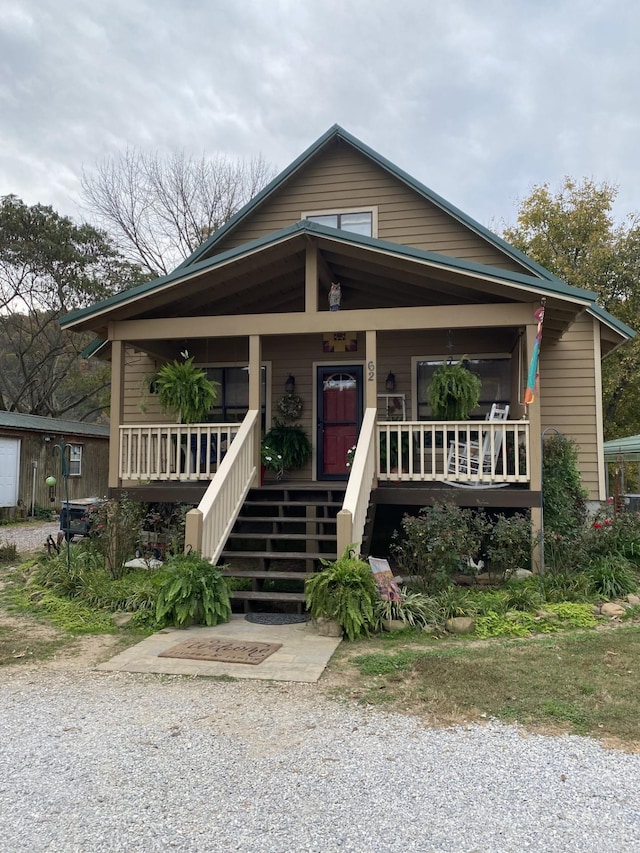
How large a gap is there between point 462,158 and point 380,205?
16882mm

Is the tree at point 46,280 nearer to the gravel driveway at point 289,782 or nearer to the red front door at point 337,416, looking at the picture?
the red front door at point 337,416

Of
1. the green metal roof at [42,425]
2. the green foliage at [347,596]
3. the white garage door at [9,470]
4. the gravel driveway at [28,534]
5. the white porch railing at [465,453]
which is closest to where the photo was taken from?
the green foliage at [347,596]

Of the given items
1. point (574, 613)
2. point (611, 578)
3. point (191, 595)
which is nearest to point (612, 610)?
point (574, 613)

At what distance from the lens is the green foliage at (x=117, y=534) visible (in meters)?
8.01

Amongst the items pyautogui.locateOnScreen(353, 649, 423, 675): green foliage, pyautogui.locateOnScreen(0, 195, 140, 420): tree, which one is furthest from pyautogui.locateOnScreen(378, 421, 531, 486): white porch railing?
pyautogui.locateOnScreen(0, 195, 140, 420): tree

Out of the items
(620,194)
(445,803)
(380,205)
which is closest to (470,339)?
(380,205)

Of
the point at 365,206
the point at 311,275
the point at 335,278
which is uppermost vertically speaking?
the point at 365,206

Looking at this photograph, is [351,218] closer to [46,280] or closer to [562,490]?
[562,490]

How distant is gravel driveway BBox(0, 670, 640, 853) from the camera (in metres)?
2.74

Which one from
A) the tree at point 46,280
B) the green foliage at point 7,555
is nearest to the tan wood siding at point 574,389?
the green foliage at point 7,555

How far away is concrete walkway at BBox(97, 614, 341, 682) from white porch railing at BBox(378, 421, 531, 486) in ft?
8.98

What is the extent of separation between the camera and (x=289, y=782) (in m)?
3.21

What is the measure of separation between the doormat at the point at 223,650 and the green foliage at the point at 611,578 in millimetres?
3965

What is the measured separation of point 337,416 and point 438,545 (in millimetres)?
4538
